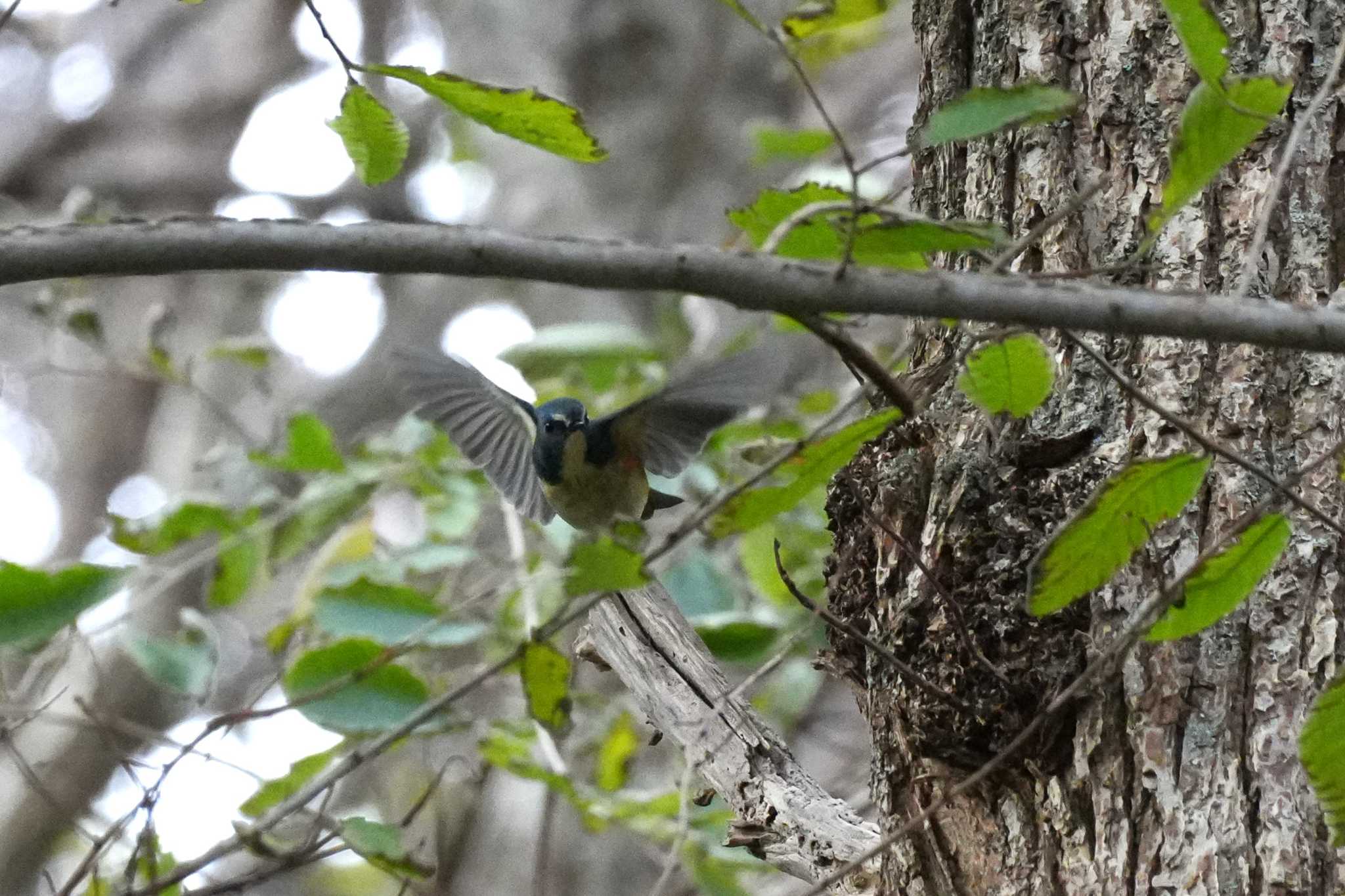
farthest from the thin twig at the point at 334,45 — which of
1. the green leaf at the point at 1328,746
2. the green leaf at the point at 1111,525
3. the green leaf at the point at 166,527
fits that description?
the green leaf at the point at 166,527

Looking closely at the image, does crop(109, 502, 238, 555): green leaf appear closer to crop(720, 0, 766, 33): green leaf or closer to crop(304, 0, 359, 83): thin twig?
crop(304, 0, 359, 83): thin twig

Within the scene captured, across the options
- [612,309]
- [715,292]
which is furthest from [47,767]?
[715,292]

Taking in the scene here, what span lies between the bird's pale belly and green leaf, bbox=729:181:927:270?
4.14 feet

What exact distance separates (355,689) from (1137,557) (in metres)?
1.08

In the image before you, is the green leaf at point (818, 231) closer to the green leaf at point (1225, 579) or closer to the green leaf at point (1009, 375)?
the green leaf at point (1009, 375)

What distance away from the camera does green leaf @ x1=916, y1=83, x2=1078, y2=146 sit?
97cm

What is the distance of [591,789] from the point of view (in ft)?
8.02

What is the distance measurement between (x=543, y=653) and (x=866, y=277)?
687mm

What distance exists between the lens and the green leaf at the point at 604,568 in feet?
3.30

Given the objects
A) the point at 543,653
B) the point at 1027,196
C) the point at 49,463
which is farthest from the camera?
the point at 49,463

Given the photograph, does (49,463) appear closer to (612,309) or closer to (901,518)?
(612,309)

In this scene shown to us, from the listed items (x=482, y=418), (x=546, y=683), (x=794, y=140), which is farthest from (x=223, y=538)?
(x=546, y=683)

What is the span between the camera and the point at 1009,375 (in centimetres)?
112

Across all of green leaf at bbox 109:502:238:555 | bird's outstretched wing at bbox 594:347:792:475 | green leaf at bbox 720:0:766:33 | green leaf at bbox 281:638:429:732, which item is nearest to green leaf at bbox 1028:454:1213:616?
green leaf at bbox 720:0:766:33
